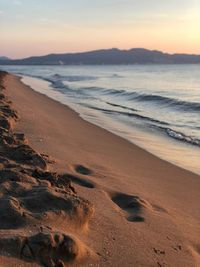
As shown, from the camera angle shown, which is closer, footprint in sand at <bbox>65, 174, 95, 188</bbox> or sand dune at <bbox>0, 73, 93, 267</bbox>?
sand dune at <bbox>0, 73, 93, 267</bbox>

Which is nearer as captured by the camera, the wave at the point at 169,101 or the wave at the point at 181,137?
the wave at the point at 181,137

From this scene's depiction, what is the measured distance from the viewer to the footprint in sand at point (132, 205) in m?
4.78

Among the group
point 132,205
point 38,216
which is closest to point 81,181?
point 132,205

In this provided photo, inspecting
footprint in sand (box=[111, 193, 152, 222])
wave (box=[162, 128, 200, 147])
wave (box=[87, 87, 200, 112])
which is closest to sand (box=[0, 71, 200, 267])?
footprint in sand (box=[111, 193, 152, 222])

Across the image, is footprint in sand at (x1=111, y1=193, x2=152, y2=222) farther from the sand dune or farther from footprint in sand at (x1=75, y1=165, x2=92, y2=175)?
Answer: footprint in sand at (x1=75, y1=165, x2=92, y2=175)

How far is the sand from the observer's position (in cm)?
351

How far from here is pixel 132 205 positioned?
205 inches

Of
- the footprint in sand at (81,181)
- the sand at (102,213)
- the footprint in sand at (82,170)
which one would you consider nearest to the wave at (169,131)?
the sand at (102,213)

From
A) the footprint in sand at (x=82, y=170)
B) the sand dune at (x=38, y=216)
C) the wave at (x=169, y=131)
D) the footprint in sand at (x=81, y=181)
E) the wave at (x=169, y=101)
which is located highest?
the sand dune at (x=38, y=216)

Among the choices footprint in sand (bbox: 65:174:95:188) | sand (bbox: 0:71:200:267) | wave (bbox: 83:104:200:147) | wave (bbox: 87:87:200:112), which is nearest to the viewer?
sand (bbox: 0:71:200:267)

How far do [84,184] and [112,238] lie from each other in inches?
68.6

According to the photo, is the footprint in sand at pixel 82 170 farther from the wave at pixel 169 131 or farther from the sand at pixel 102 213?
the wave at pixel 169 131

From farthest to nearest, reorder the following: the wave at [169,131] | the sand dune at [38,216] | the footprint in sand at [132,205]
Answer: the wave at [169,131], the footprint in sand at [132,205], the sand dune at [38,216]

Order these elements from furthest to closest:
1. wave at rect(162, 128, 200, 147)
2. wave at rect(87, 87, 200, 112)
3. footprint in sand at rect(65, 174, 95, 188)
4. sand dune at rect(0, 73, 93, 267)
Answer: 1. wave at rect(87, 87, 200, 112)
2. wave at rect(162, 128, 200, 147)
3. footprint in sand at rect(65, 174, 95, 188)
4. sand dune at rect(0, 73, 93, 267)
